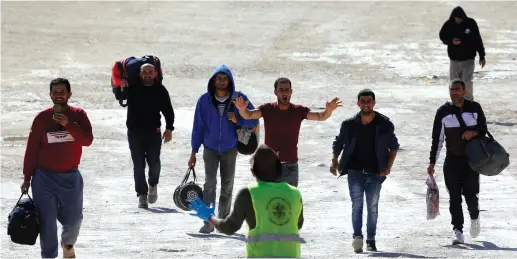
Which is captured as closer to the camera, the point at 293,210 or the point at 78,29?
the point at 293,210

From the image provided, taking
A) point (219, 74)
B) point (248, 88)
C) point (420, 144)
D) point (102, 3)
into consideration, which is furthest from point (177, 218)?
point (102, 3)

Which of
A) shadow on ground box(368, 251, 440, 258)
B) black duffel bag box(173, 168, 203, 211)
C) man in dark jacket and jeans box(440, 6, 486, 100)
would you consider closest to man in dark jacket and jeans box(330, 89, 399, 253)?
shadow on ground box(368, 251, 440, 258)

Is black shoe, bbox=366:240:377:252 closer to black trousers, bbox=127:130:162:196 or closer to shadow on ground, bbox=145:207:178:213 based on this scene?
shadow on ground, bbox=145:207:178:213

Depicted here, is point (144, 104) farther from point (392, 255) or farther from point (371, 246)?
point (392, 255)

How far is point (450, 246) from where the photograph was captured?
44.3 ft

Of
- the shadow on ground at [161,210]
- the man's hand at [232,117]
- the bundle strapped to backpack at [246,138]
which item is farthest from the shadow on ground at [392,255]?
the shadow on ground at [161,210]

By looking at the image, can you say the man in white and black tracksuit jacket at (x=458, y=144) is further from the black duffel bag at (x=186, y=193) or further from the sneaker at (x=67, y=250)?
the sneaker at (x=67, y=250)

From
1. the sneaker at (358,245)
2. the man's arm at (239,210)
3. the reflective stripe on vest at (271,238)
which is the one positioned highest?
the man's arm at (239,210)

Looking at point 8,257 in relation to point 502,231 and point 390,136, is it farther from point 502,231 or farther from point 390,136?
point 502,231

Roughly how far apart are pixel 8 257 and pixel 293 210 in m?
5.04

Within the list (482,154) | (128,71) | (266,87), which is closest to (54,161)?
(128,71)

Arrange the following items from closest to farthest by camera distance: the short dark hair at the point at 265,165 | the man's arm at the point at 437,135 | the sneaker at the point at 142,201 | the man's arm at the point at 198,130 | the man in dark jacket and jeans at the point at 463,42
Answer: the short dark hair at the point at 265,165 → the man's arm at the point at 437,135 → the man's arm at the point at 198,130 → the sneaker at the point at 142,201 → the man in dark jacket and jeans at the point at 463,42

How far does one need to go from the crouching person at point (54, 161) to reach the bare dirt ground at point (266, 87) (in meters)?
1.28

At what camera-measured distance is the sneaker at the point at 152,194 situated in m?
16.3
